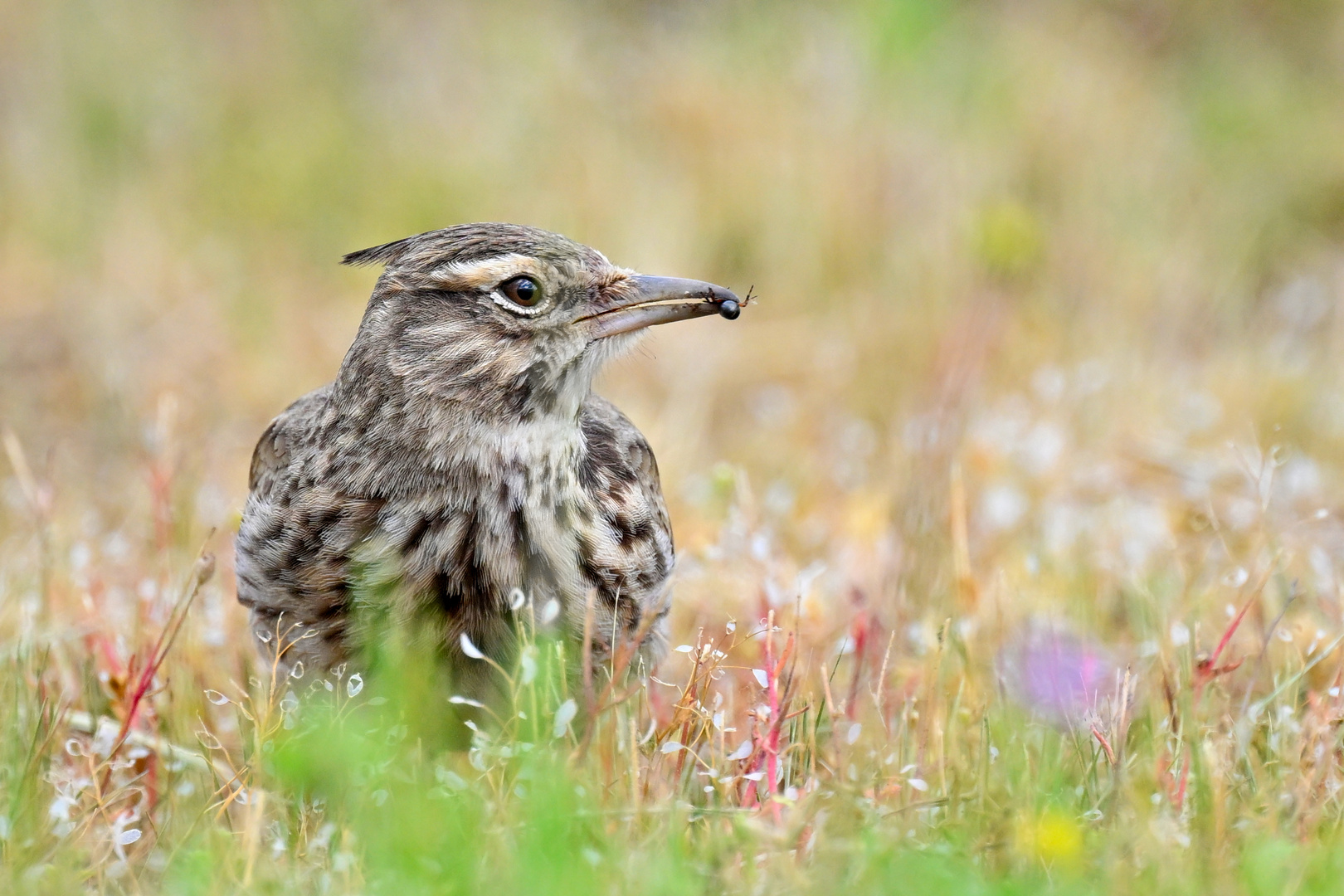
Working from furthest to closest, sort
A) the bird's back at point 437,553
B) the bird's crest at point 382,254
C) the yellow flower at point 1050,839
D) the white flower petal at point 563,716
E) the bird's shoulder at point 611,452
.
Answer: the bird's crest at point 382,254 < the bird's shoulder at point 611,452 < the bird's back at point 437,553 < the white flower petal at point 563,716 < the yellow flower at point 1050,839

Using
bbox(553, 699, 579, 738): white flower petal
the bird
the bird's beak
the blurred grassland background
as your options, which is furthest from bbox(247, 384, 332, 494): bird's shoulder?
bbox(553, 699, 579, 738): white flower petal

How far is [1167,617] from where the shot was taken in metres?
4.20

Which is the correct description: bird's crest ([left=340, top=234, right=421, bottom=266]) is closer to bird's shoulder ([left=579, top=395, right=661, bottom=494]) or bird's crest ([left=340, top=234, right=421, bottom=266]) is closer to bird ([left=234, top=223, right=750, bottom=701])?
bird ([left=234, top=223, right=750, bottom=701])

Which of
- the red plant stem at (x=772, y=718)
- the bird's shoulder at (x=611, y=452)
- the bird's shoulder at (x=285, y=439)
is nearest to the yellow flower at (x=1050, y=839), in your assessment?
the red plant stem at (x=772, y=718)

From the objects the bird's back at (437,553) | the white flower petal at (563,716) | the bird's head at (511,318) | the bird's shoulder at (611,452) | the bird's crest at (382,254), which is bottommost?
the white flower petal at (563,716)

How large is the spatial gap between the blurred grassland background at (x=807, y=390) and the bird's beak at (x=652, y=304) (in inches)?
17.6

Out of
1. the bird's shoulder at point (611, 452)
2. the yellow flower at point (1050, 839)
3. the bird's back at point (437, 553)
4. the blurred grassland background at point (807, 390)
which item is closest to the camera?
the yellow flower at point (1050, 839)

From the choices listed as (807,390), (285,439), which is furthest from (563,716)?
(807,390)

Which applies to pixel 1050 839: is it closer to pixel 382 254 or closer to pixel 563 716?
pixel 563 716

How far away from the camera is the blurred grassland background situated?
3.09m

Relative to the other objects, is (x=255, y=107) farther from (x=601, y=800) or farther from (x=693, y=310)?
(x=601, y=800)

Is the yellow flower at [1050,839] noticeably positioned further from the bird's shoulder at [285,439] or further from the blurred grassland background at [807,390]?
the bird's shoulder at [285,439]

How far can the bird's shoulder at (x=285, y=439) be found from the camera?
13.4 feet

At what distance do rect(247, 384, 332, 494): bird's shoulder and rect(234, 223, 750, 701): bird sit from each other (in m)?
0.05
